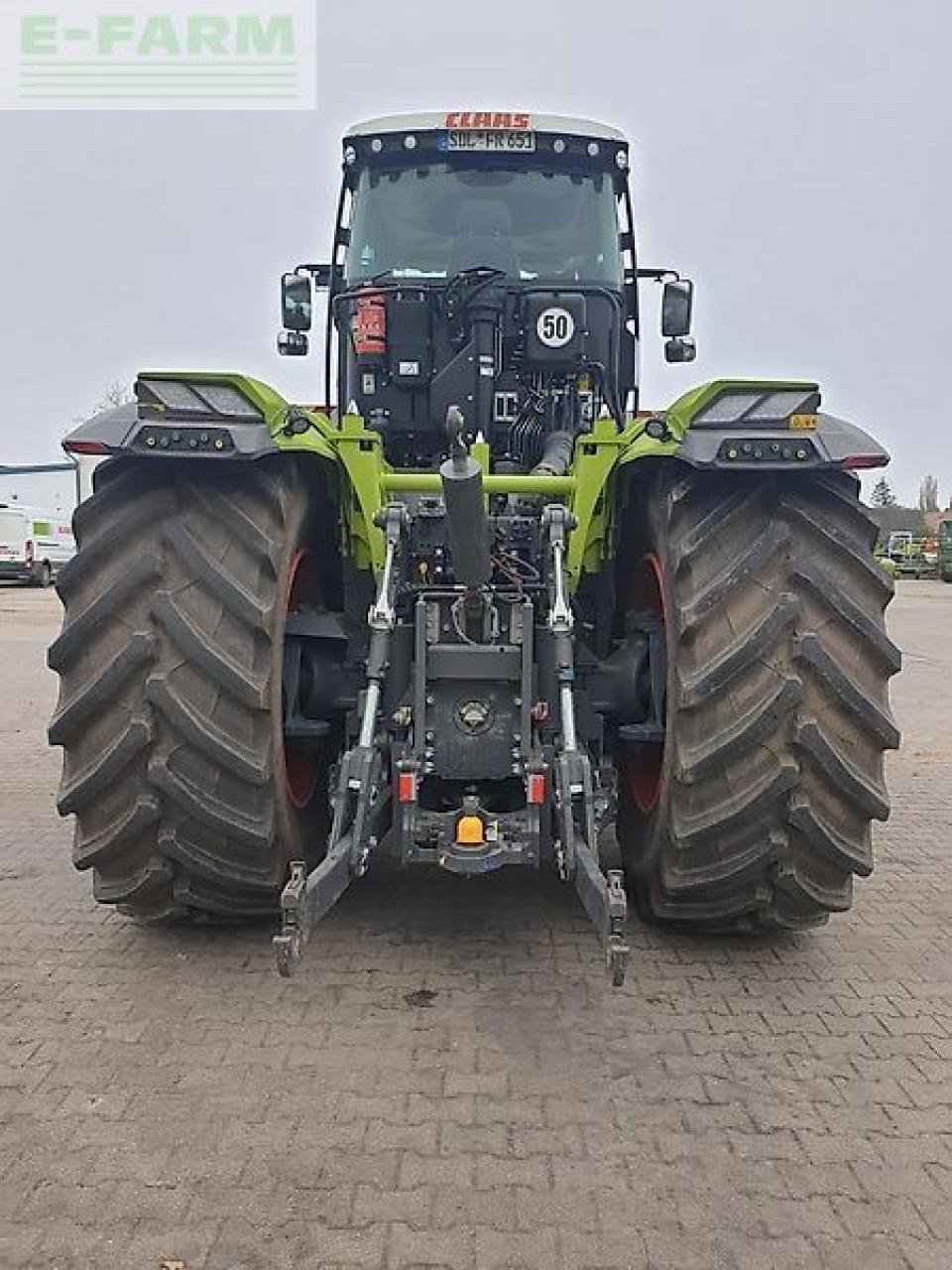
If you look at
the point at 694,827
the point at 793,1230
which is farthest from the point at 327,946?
the point at 793,1230

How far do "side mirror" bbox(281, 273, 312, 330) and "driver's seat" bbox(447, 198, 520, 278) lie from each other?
0.98 meters

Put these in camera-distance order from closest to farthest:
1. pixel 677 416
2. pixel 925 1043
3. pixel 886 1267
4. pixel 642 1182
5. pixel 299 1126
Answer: pixel 886 1267
pixel 642 1182
pixel 299 1126
pixel 925 1043
pixel 677 416

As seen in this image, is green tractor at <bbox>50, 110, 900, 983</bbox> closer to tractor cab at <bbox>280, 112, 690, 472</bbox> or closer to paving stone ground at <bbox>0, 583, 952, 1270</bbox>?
paving stone ground at <bbox>0, 583, 952, 1270</bbox>

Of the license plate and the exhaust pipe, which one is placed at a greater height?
the license plate

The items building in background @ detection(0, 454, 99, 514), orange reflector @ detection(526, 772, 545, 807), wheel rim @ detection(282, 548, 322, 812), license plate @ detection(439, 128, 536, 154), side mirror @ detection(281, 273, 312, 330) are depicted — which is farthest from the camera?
building in background @ detection(0, 454, 99, 514)

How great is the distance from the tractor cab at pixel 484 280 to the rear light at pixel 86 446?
1.92m

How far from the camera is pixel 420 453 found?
531 cm

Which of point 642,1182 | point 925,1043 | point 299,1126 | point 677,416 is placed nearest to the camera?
point 642,1182

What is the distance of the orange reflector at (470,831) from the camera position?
344cm

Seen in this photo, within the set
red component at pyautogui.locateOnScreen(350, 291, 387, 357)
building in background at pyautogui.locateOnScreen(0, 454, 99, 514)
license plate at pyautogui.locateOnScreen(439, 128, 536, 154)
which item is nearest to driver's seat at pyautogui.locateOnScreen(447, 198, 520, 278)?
license plate at pyautogui.locateOnScreen(439, 128, 536, 154)

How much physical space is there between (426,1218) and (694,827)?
1484mm

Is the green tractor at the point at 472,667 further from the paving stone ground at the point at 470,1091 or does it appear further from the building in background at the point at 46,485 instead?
the building in background at the point at 46,485

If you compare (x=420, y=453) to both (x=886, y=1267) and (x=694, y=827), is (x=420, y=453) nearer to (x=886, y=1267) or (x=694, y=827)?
(x=694, y=827)

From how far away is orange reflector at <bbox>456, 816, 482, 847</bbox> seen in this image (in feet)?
11.3
